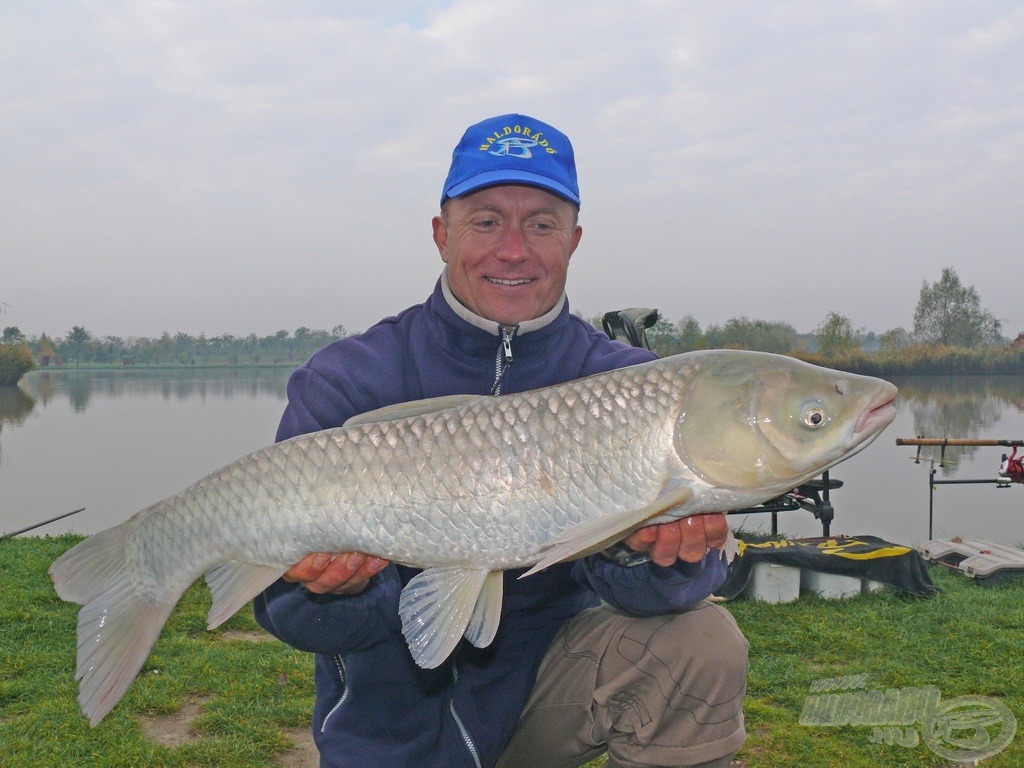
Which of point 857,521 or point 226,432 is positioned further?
point 226,432

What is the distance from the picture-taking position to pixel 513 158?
2.17 m

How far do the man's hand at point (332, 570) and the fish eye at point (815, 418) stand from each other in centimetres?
87

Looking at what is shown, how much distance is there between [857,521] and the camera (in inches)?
435

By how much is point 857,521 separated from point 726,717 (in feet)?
33.3

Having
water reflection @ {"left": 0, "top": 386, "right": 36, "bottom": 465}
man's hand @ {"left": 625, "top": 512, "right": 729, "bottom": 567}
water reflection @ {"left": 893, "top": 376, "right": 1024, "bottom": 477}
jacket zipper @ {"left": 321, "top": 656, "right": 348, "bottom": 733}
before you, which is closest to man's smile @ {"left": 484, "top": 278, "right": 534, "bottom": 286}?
man's hand @ {"left": 625, "top": 512, "right": 729, "bottom": 567}

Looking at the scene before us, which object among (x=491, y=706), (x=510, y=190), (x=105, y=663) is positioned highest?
(x=510, y=190)

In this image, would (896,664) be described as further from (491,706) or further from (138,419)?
(138,419)

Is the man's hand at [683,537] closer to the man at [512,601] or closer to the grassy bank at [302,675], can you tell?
the man at [512,601]

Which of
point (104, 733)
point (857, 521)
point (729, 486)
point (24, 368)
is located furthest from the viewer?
point (24, 368)

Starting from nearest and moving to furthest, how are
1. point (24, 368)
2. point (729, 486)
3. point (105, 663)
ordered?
point (729, 486) < point (105, 663) < point (24, 368)

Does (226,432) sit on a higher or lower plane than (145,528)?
lower

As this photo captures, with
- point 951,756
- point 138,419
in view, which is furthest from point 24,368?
point 951,756

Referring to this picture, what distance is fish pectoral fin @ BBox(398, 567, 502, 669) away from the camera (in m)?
1.59

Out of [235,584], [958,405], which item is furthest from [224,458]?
[958,405]
